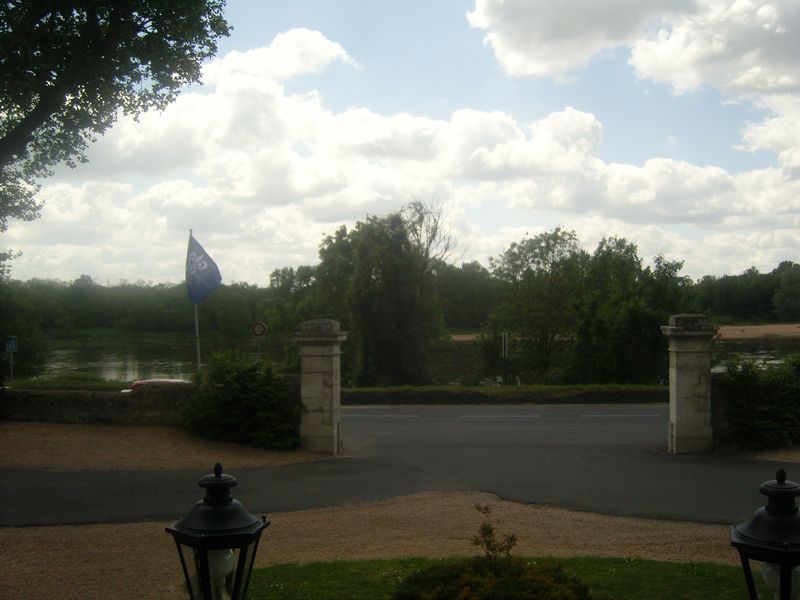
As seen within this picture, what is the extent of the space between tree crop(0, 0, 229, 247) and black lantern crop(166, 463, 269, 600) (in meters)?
9.98

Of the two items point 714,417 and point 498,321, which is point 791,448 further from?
point 498,321

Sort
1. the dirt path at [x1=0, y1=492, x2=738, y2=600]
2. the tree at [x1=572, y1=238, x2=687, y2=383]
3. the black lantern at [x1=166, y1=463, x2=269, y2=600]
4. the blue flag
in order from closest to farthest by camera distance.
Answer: the black lantern at [x1=166, y1=463, x2=269, y2=600], the dirt path at [x1=0, y1=492, x2=738, y2=600], the blue flag, the tree at [x1=572, y1=238, x2=687, y2=383]

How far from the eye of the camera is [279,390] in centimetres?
1518

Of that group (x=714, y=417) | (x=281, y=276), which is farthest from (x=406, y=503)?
(x=281, y=276)

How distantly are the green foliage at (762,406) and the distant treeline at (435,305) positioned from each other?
13569 millimetres

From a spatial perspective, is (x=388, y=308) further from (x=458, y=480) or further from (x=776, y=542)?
(x=776, y=542)

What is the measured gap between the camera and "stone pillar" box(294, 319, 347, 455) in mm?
14750

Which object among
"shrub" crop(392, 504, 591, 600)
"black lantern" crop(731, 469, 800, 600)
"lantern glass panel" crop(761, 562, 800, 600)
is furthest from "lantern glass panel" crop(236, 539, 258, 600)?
"lantern glass panel" crop(761, 562, 800, 600)

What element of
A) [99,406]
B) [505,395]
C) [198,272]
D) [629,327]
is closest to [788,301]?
[629,327]

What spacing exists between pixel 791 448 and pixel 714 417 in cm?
143

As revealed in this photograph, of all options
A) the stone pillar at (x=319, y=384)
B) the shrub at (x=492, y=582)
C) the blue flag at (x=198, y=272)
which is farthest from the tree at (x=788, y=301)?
the shrub at (x=492, y=582)

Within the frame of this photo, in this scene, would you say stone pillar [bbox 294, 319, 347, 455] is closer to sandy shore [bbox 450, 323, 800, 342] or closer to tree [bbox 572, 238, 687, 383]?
tree [bbox 572, 238, 687, 383]

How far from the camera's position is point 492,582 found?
4.29 m

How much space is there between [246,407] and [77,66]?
21.3 feet
